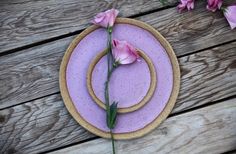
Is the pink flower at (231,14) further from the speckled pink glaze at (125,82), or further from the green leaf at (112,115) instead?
the green leaf at (112,115)

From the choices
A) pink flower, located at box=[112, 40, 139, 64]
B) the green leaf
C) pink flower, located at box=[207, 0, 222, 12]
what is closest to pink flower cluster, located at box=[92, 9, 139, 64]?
pink flower, located at box=[112, 40, 139, 64]

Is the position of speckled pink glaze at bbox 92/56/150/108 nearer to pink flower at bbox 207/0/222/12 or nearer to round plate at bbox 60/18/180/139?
round plate at bbox 60/18/180/139

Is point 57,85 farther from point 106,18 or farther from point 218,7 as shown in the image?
point 218,7

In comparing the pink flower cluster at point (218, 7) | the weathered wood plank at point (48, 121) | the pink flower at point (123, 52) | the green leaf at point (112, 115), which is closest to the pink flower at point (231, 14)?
the pink flower cluster at point (218, 7)

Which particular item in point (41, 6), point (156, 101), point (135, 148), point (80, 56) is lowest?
point (135, 148)

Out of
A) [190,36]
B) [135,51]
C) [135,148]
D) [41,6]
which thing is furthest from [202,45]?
[41,6]

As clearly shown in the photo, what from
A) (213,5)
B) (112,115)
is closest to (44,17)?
(112,115)

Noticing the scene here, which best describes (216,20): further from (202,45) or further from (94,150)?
(94,150)
